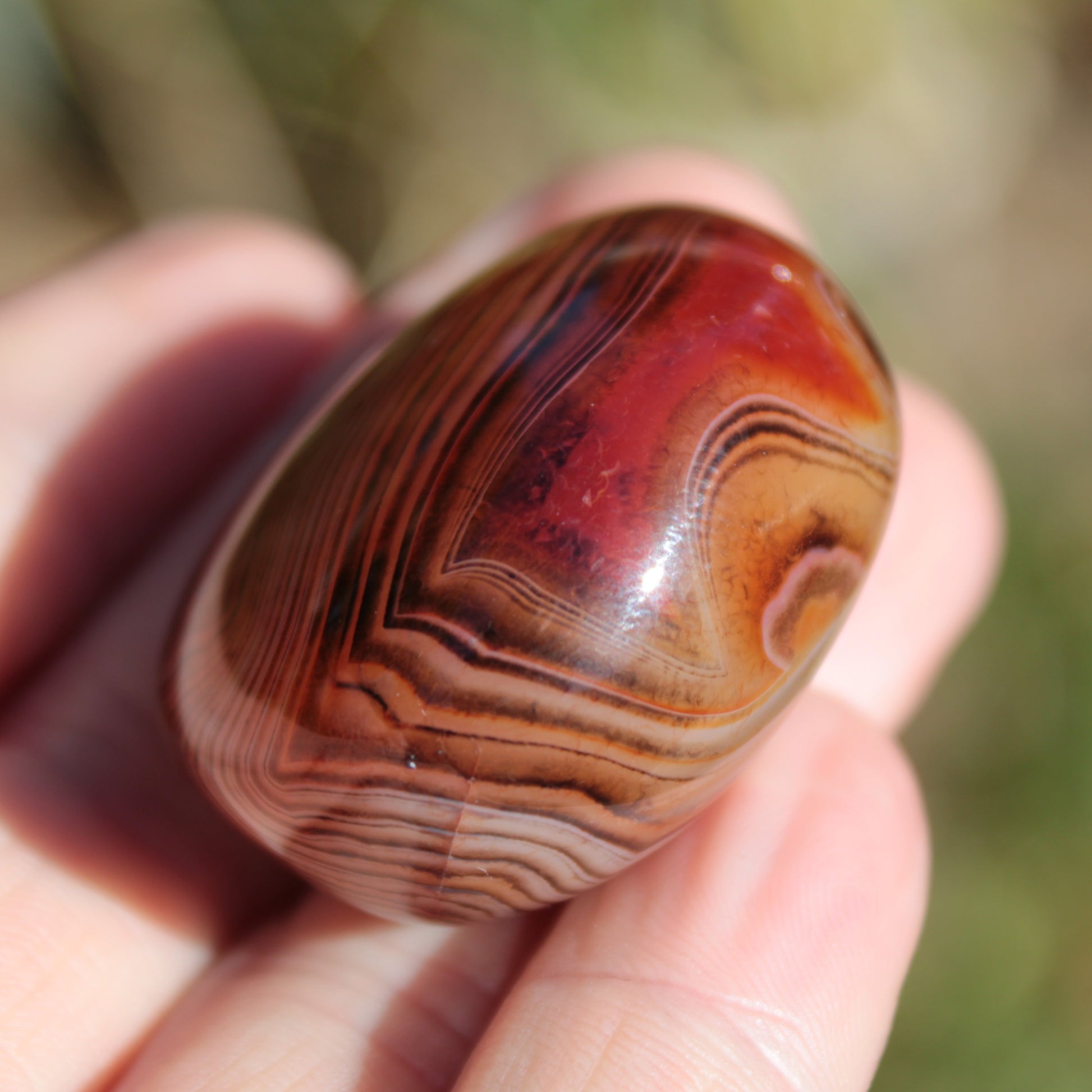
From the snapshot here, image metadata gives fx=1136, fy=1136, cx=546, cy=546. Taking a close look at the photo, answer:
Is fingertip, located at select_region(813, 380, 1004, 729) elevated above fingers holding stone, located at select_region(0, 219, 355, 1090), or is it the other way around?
fingertip, located at select_region(813, 380, 1004, 729)

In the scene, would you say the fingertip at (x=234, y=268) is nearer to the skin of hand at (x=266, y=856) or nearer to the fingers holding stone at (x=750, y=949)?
the skin of hand at (x=266, y=856)

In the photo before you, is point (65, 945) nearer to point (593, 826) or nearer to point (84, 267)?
point (593, 826)

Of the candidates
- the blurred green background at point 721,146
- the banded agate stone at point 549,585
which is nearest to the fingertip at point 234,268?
the blurred green background at point 721,146

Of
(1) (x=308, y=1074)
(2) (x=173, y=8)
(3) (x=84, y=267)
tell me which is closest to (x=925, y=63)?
A: (2) (x=173, y=8)

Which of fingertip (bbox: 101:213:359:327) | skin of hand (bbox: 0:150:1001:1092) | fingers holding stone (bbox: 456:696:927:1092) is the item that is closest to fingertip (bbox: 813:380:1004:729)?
skin of hand (bbox: 0:150:1001:1092)

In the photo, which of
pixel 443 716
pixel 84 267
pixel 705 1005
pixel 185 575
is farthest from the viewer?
pixel 84 267

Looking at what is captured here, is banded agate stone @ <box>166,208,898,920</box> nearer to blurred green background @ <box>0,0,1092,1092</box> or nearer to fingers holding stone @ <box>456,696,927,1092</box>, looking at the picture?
fingers holding stone @ <box>456,696,927,1092</box>

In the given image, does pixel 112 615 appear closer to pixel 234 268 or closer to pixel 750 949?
pixel 234 268
